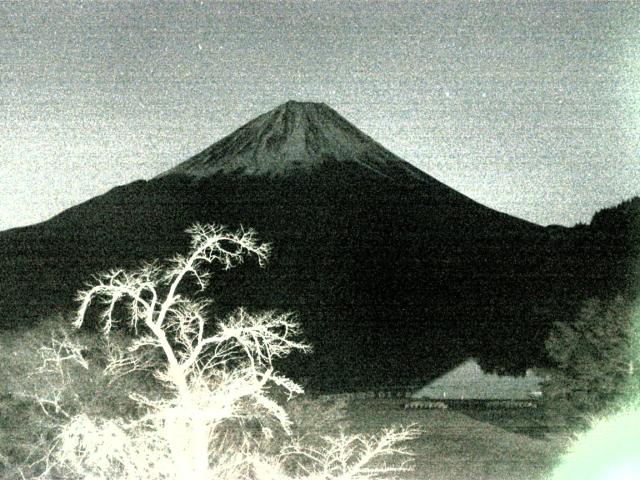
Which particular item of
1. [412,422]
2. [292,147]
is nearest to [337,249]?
[292,147]

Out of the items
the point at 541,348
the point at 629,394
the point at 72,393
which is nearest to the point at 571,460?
the point at 629,394

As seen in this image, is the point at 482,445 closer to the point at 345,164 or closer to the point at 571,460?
the point at 571,460

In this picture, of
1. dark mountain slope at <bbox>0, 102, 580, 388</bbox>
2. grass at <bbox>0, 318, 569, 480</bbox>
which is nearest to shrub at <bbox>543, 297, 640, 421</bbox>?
grass at <bbox>0, 318, 569, 480</bbox>

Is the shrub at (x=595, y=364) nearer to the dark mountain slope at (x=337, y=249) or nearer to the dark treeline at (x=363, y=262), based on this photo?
the dark treeline at (x=363, y=262)

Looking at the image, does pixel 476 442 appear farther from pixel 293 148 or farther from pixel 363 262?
pixel 293 148

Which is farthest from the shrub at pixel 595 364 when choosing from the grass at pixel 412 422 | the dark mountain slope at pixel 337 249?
the dark mountain slope at pixel 337 249

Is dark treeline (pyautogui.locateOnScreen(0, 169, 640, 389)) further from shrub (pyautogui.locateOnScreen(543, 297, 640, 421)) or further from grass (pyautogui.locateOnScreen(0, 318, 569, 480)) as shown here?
shrub (pyautogui.locateOnScreen(543, 297, 640, 421))

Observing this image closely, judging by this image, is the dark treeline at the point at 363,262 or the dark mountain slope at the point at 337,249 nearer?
the dark treeline at the point at 363,262
